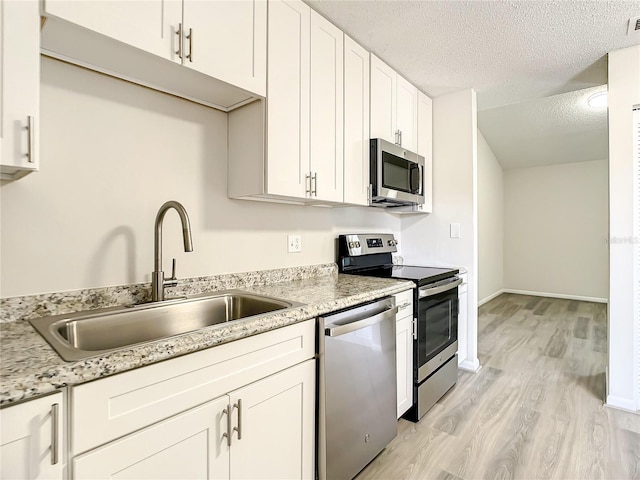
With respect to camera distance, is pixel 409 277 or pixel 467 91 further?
pixel 467 91

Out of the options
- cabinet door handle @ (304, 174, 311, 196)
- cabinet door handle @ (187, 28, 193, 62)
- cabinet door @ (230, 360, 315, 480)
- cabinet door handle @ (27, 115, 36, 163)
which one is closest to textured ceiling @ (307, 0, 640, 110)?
cabinet door handle @ (187, 28, 193, 62)

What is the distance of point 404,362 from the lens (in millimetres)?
1981

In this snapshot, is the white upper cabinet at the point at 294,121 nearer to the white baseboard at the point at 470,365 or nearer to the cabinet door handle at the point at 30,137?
the cabinet door handle at the point at 30,137

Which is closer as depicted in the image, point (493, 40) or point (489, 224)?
point (493, 40)

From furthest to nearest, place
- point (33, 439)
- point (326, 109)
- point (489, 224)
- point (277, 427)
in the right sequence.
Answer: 1. point (489, 224)
2. point (326, 109)
3. point (277, 427)
4. point (33, 439)

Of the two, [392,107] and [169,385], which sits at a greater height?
[392,107]

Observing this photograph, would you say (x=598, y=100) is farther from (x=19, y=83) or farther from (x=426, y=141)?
(x=19, y=83)

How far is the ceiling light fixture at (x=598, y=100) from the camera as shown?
11.1 ft

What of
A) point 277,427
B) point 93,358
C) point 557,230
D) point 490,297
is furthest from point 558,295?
point 93,358

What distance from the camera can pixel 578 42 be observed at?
7.07ft

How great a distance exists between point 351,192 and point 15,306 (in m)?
1.64

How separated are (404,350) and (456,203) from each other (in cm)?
152

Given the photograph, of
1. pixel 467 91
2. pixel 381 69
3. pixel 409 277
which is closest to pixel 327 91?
pixel 381 69

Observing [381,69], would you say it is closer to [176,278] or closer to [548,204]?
[176,278]
